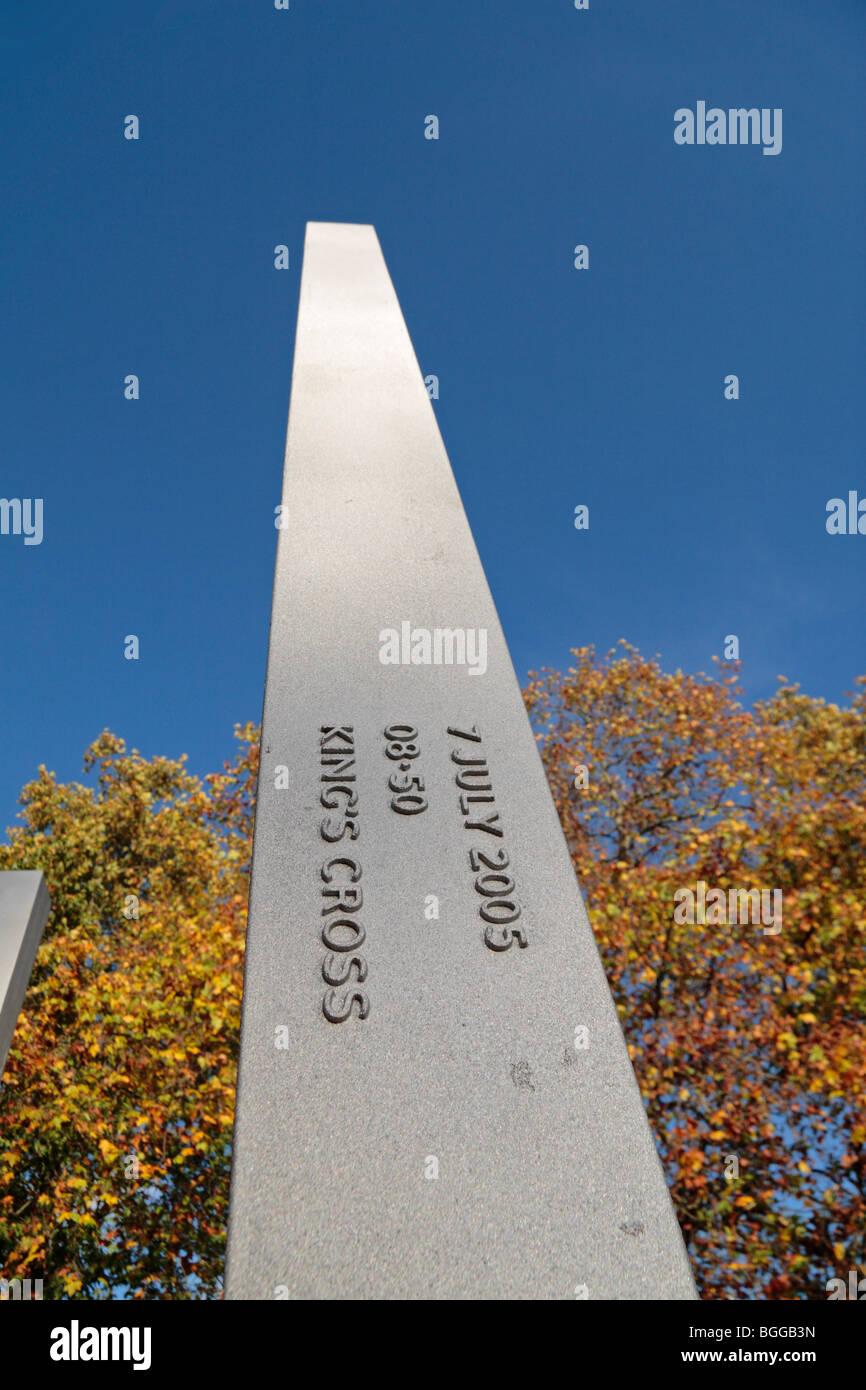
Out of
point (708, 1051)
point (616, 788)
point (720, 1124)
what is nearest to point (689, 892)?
point (708, 1051)

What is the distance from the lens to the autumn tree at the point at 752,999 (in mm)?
10055

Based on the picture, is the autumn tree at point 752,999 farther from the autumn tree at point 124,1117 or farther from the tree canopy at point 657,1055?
the autumn tree at point 124,1117

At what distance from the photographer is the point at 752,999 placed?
37.3ft

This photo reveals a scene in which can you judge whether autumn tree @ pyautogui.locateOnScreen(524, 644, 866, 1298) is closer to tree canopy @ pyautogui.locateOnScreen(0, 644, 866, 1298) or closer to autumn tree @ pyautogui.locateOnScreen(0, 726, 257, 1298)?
tree canopy @ pyautogui.locateOnScreen(0, 644, 866, 1298)

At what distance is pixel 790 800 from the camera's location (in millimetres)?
13578

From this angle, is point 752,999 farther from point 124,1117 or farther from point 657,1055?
point 124,1117

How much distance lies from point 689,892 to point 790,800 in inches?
115

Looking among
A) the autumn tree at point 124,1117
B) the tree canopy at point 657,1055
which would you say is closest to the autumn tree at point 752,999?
the tree canopy at point 657,1055

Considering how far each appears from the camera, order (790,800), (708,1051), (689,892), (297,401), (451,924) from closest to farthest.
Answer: (451,924)
(297,401)
(708,1051)
(689,892)
(790,800)

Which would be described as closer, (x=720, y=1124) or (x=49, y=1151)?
(x=720, y=1124)

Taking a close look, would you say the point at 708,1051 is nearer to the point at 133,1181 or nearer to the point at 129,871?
the point at 133,1181

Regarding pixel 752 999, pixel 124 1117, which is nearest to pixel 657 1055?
pixel 752 999

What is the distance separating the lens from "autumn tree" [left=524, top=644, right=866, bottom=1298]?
10.1 m

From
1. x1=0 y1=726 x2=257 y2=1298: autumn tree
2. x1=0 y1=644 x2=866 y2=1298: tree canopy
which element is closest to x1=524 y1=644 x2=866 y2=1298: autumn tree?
x1=0 y1=644 x2=866 y2=1298: tree canopy
